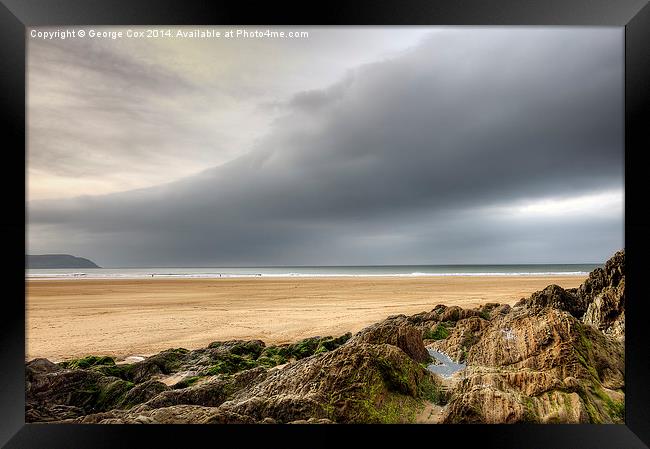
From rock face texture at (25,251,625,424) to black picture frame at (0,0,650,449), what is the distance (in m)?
0.08

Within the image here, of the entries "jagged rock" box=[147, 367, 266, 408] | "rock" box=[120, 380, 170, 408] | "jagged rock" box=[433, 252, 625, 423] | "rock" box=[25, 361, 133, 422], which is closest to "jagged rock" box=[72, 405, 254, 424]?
"jagged rock" box=[147, 367, 266, 408]

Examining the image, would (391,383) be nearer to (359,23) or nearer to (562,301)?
(562,301)

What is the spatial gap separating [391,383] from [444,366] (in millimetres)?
784

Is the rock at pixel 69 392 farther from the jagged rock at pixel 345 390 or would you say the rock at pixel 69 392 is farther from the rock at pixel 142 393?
the jagged rock at pixel 345 390

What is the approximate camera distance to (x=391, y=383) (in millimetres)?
2221

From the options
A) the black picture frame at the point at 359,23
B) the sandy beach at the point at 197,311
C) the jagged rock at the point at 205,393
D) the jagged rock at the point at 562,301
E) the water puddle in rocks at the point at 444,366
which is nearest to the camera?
the black picture frame at the point at 359,23

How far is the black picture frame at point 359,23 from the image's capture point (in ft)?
6.54

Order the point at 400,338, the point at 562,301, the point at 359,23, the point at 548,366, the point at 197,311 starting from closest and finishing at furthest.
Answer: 1. the point at 359,23
2. the point at 548,366
3. the point at 400,338
4. the point at 562,301
5. the point at 197,311

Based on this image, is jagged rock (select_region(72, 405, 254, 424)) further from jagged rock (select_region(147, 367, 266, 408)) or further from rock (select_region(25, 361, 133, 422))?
rock (select_region(25, 361, 133, 422))

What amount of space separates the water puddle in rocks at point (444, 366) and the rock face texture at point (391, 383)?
0.20 ft

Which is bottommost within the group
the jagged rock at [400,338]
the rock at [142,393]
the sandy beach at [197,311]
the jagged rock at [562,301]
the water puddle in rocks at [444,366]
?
the sandy beach at [197,311]

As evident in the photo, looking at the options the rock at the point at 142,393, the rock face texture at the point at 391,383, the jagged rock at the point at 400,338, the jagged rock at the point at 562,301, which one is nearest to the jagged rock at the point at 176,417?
the rock face texture at the point at 391,383

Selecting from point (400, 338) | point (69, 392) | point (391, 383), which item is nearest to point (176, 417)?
point (69, 392)

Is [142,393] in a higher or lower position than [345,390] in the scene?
lower
